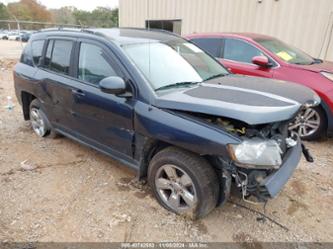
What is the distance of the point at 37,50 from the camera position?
417 centimetres

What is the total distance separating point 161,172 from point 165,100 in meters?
0.71

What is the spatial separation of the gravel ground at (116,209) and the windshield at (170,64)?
4.15 feet

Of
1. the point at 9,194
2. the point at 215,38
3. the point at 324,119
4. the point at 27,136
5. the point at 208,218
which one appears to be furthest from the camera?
the point at 215,38

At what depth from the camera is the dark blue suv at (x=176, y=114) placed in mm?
2221

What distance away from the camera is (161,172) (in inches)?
106

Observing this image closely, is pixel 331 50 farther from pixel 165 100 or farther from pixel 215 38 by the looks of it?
pixel 165 100

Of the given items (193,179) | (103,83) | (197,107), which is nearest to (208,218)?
(193,179)

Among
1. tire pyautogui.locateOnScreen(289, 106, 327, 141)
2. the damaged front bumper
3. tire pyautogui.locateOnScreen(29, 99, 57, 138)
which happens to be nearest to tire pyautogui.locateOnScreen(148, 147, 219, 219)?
the damaged front bumper

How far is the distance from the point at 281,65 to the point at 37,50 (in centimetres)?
389

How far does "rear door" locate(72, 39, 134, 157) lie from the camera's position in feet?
9.33

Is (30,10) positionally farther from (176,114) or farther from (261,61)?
(176,114)

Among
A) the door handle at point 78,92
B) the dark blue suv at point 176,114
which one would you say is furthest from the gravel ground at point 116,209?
the door handle at point 78,92

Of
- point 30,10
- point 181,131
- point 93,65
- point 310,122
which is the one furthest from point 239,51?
point 30,10

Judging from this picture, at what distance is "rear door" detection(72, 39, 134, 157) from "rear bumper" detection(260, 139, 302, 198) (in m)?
1.36
